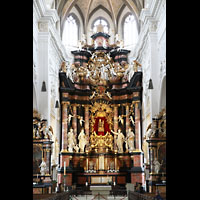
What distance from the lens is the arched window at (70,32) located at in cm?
2956

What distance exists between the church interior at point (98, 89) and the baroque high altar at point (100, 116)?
0.07 m

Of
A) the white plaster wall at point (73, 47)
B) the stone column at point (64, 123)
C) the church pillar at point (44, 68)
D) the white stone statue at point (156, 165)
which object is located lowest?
the white stone statue at point (156, 165)

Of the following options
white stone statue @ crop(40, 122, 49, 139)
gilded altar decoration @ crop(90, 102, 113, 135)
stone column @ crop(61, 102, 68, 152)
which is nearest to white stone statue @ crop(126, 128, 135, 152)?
gilded altar decoration @ crop(90, 102, 113, 135)

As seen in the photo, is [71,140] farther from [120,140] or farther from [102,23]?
[102,23]

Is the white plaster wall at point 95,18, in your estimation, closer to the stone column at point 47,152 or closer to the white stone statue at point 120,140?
the white stone statue at point 120,140

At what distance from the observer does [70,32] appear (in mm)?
30281

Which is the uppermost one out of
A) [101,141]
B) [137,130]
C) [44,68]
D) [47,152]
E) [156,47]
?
[156,47]

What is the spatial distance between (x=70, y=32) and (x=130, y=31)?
15.5ft

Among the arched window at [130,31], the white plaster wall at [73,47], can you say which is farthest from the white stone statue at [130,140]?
the white plaster wall at [73,47]

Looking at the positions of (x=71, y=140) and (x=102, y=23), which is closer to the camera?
(x=71, y=140)

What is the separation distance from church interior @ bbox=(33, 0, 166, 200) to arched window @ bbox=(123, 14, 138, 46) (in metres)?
0.08

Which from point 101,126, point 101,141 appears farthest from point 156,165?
point 101,126

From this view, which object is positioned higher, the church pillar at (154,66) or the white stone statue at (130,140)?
the church pillar at (154,66)
